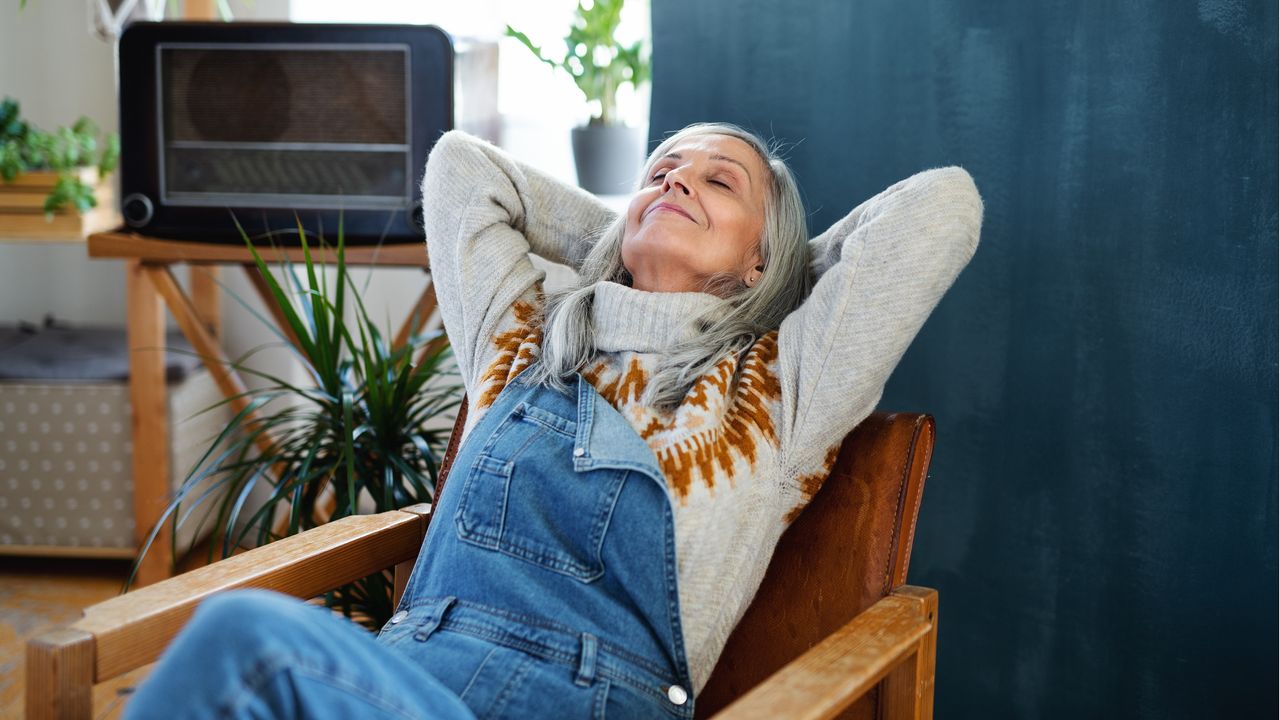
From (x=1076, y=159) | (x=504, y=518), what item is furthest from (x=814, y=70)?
(x=504, y=518)

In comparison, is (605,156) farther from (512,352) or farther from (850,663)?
(850,663)

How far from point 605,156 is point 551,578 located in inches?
55.8

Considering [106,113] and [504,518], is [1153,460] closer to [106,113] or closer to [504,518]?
[504,518]

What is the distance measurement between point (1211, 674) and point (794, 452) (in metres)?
0.79

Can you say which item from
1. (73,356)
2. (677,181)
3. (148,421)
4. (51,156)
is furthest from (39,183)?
(677,181)

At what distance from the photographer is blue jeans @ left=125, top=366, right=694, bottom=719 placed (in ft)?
3.47

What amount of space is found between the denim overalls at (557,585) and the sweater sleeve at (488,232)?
0.80 feet

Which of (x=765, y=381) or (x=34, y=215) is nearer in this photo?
(x=765, y=381)

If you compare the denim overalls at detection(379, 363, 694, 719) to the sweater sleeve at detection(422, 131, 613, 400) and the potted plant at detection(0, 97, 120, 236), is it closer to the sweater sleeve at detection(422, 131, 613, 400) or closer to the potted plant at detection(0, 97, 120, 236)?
the sweater sleeve at detection(422, 131, 613, 400)

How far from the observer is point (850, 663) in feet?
3.17

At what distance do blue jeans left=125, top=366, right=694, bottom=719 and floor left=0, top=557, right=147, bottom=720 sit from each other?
102 centimetres

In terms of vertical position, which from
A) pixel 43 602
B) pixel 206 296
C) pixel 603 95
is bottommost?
pixel 43 602

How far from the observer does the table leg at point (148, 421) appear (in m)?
2.29

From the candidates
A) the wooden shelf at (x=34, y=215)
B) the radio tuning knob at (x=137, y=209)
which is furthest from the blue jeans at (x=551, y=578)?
the wooden shelf at (x=34, y=215)
